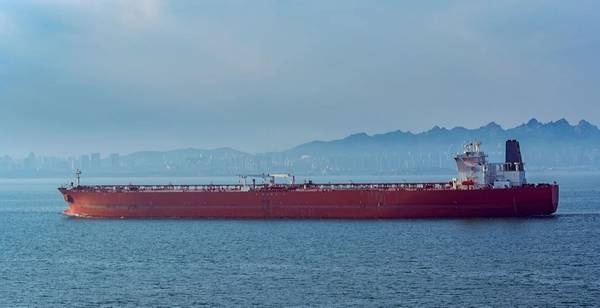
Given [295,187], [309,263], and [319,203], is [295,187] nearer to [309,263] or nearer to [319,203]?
[319,203]

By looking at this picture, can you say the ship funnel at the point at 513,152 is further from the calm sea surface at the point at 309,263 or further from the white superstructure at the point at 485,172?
the calm sea surface at the point at 309,263

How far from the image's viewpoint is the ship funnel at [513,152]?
225ft

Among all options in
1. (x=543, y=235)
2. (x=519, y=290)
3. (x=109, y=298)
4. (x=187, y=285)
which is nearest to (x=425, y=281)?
(x=519, y=290)

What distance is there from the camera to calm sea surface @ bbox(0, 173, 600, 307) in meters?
37.1

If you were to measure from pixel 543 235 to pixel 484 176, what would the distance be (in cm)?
1143

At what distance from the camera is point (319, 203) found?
2653 inches

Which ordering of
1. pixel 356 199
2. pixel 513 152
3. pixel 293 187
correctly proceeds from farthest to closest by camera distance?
1. pixel 293 187
2. pixel 513 152
3. pixel 356 199

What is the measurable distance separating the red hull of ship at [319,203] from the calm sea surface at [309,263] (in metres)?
1.22

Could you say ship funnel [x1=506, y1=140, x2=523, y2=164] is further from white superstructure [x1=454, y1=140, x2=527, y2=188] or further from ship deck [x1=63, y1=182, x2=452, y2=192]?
ship deck [x1=63, y1=182, x2=452, y2=192]

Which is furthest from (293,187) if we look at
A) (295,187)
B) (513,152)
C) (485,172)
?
(513,152)

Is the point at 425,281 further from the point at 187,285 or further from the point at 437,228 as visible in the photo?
the point at 437,228

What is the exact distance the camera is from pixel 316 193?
67.4m

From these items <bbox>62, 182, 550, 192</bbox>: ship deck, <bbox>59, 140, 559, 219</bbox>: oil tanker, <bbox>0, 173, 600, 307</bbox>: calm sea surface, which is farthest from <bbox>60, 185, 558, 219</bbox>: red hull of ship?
<bbox>0, 173, 600, 307</bbox>: calm sea surface

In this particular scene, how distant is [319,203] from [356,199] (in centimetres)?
278
